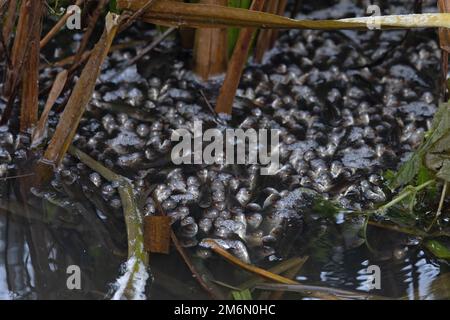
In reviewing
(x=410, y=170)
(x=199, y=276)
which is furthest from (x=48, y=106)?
(x=410, y=170)

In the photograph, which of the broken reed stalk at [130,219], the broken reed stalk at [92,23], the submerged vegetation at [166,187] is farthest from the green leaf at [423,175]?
the broken reed stalk at [92,23]

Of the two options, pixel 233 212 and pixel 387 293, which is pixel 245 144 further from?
pixel 387 293

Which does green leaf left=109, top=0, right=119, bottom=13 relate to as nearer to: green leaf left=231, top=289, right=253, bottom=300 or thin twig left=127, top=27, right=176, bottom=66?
thin twig left=127, top=27, right=176, bottom=66

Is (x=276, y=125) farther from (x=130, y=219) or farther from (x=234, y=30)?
(x=130, y=219)

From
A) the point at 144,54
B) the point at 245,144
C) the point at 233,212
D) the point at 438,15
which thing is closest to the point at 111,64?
the point at 144,54

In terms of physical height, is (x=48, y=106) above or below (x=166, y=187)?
above

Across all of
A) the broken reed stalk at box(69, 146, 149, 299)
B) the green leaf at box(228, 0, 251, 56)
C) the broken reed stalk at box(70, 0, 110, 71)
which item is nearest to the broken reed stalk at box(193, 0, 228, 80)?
the green leaf at box(228, 0, 251, 56)

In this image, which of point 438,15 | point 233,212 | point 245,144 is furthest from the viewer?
point 245,144
